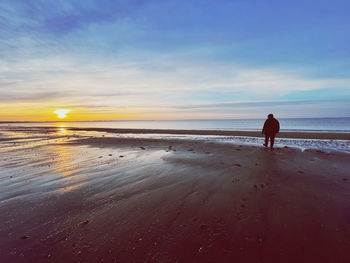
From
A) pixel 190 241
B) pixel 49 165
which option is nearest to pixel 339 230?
pixel 190 241

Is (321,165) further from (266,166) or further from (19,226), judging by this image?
(19,226)

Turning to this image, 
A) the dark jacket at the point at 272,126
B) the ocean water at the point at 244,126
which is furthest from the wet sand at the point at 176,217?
the ocean water at the point at 244,126

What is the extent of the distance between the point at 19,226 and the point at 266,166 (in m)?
8.25

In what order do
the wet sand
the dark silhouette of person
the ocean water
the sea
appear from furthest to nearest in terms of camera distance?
1. the ocean water
2. the sea
3. the dark silhouette of person
4. the wet sand

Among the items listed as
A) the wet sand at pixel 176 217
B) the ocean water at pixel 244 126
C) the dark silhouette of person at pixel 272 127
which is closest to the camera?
the wet sand at pixel 176 217

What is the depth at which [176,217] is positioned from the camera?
3.75 meters

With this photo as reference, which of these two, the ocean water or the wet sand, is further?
the ocean water

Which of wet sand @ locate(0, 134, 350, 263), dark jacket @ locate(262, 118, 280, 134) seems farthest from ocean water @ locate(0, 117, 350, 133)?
wet sand @ locate(0, 134, 350, 263)

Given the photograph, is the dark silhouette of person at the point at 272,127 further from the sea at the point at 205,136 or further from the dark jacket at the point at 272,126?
the sea at the point at 205,136

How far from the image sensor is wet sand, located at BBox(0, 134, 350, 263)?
2760mm

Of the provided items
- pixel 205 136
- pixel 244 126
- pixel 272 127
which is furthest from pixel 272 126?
pixel 244 126

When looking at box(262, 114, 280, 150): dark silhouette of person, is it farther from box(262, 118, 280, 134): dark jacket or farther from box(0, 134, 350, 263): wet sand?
box(0, 134, 350, 263): wet sand

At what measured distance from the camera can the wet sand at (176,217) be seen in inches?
109

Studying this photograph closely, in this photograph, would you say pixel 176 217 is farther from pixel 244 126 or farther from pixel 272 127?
pixel 244 126
